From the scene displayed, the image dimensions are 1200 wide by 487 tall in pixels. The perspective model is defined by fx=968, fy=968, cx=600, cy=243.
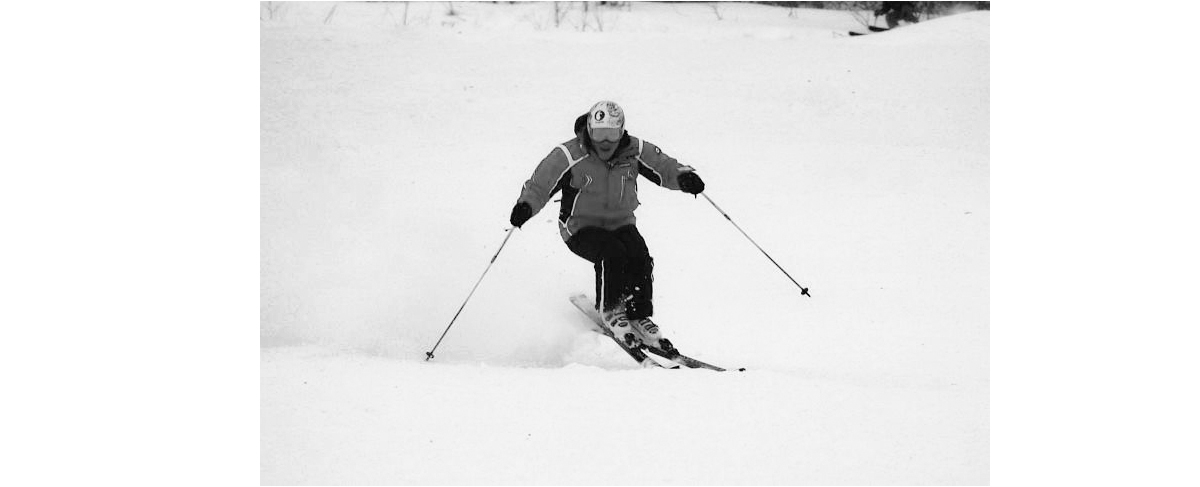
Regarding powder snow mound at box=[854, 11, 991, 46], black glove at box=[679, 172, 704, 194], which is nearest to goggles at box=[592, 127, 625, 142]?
black glove at box=[679, 172, 704, 194]

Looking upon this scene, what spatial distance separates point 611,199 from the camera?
5.20 metres

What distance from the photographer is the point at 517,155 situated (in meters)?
8.89

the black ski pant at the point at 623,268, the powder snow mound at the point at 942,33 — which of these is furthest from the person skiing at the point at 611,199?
Result: the powder snow mound at the point at 942,33

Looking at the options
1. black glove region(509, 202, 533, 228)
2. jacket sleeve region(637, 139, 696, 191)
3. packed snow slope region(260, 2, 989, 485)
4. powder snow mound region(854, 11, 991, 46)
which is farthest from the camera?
powder snow mound region(854, 11, 991, 46)

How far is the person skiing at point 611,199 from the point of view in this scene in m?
4.96

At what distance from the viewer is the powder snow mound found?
35.7ft

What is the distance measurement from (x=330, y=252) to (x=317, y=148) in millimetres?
2465

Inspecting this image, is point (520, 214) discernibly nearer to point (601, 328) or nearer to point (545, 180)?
point (545, 180)

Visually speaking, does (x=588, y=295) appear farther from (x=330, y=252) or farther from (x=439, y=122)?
(x=439, y=122)

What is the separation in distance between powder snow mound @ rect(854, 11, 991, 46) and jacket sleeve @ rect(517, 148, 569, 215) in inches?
275

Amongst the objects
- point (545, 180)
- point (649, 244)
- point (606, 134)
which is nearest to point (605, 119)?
point (606, 134)

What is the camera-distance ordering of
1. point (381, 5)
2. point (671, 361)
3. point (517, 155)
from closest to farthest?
point (671, 361), point (517, 155), point (381, 5)

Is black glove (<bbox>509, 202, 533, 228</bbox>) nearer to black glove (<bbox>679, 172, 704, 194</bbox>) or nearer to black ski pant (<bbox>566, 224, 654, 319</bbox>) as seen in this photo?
black ski pant (<bbox>566, 224, 654, 319</bbox>)

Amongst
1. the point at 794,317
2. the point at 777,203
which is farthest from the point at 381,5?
the point at 794,317
